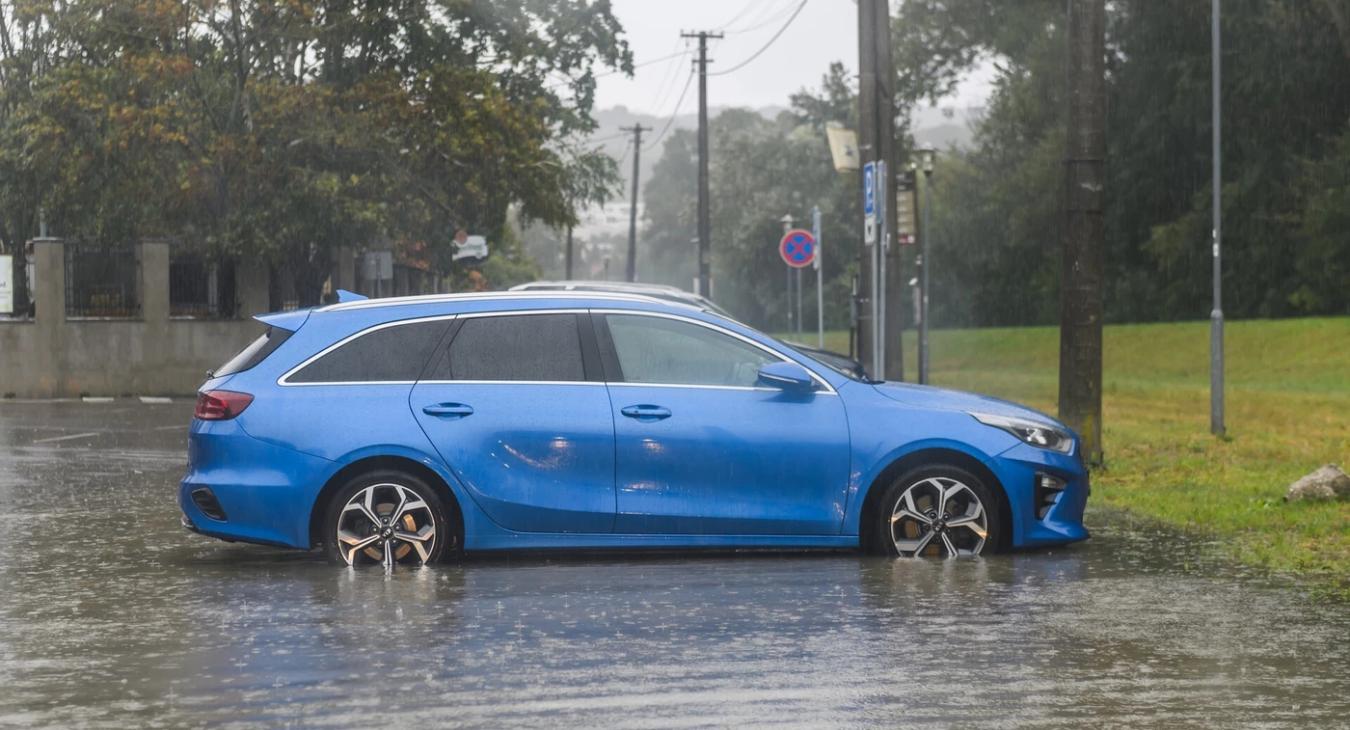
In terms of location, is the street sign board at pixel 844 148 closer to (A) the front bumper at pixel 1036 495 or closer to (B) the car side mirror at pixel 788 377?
(A) the front bumper at pixel 1036 495

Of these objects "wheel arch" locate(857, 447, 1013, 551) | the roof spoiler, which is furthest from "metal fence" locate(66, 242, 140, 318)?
"wheel arch" locate(857, 447, 1013, 551)

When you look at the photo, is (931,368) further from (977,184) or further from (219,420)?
(219,420)

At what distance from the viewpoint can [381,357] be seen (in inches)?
391

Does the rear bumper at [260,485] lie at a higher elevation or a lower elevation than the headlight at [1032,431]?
lower

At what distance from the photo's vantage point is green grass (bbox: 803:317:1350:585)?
11.9 m

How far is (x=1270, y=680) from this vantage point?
6.85 m

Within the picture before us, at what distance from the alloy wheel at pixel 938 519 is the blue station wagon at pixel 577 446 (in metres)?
0.01

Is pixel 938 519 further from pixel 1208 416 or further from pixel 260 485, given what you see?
pixel 1208 416

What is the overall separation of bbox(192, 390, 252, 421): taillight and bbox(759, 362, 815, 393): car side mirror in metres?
2.67

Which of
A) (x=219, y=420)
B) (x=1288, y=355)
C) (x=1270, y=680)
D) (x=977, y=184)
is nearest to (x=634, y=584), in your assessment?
(x=219, y=420)

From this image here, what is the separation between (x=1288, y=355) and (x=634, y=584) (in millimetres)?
37469

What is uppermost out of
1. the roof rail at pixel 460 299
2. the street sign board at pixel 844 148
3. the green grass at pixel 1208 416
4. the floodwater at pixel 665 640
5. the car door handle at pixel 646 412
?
the street sign board at pixel 844 148

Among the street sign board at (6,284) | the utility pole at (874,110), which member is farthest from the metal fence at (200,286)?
the utility pole at (874,110)

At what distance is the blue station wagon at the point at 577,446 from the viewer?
31.8 feet
